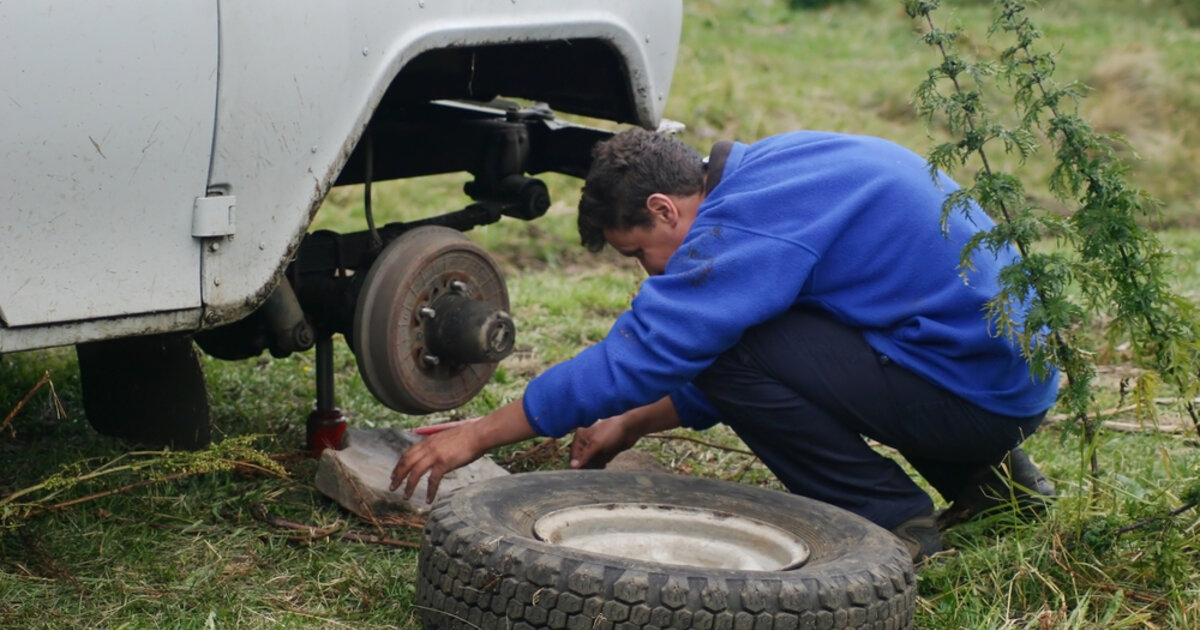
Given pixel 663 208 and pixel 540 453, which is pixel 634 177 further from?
pixel 540 453

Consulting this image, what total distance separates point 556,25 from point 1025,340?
1.20 metres

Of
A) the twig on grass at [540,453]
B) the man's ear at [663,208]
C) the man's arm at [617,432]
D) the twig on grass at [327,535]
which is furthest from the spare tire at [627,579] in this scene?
the twig on grass at [540,453]

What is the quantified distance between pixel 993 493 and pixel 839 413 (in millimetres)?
506

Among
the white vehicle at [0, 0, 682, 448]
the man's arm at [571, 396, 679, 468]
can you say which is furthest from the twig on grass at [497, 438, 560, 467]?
the white vehicle at [0, 0, 682, 448]

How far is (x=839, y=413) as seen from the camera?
9.48 feet

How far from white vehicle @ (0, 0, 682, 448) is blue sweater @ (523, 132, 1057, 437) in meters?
0.45

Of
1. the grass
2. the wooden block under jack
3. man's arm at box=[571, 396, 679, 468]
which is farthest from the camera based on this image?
man's arm at box=[571, 396, 679, 468]

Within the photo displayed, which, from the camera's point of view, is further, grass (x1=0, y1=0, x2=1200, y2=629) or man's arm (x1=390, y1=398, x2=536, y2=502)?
man's arm (x1=390, y1=398, x2=536, y2=502)

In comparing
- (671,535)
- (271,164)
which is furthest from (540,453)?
(271,164)

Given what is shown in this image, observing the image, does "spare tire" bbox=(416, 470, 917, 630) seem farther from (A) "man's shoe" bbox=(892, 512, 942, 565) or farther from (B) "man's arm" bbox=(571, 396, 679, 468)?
(B) "man's arm" bbox=(571, 396, 679, 468)

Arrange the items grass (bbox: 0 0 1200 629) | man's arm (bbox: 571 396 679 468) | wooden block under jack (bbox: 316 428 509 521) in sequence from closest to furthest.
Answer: grass (bbox: 0 0 1200 629), wooden block under jack (bbox: 316 428 509 521), man's arm (bbox: 571 396 679 468)

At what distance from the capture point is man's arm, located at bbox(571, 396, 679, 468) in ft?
10.6

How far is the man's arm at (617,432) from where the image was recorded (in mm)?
3232

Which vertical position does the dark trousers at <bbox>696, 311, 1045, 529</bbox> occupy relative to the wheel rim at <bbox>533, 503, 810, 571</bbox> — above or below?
above
